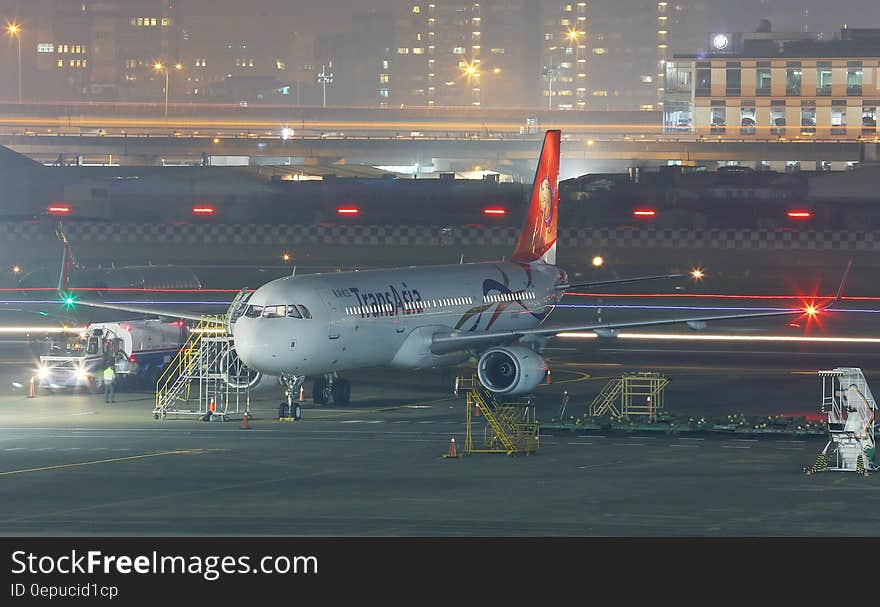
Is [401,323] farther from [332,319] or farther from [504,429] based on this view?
[504,429]

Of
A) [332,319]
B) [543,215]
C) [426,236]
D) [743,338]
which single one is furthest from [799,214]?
[332,319]

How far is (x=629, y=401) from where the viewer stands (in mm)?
51500

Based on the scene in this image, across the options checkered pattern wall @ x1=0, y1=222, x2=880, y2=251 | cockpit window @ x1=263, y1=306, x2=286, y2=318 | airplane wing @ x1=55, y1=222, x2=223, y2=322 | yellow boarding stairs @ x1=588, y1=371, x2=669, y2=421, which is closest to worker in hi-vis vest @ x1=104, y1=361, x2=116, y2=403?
airplane wing @ x1=55, y1=222, x2=223, y2=322

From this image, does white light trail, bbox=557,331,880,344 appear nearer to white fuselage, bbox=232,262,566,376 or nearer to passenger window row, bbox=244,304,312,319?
white fuselage, bbox=232,262,566,376

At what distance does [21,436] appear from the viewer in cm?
4409

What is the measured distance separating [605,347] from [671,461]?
103ft

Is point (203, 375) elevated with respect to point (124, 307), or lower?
lower

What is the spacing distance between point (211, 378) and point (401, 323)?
6639 millimetres

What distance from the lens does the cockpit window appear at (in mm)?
46500

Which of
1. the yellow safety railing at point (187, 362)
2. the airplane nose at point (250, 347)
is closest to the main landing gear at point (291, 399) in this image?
the airplane nose at point (250, 347)

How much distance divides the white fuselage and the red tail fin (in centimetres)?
142

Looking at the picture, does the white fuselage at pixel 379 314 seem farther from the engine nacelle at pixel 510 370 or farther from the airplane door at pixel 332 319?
the engine nacelle at pixel 510 370

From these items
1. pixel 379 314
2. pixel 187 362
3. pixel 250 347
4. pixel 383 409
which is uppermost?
pixel 379 314

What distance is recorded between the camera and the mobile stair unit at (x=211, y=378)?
160ft
